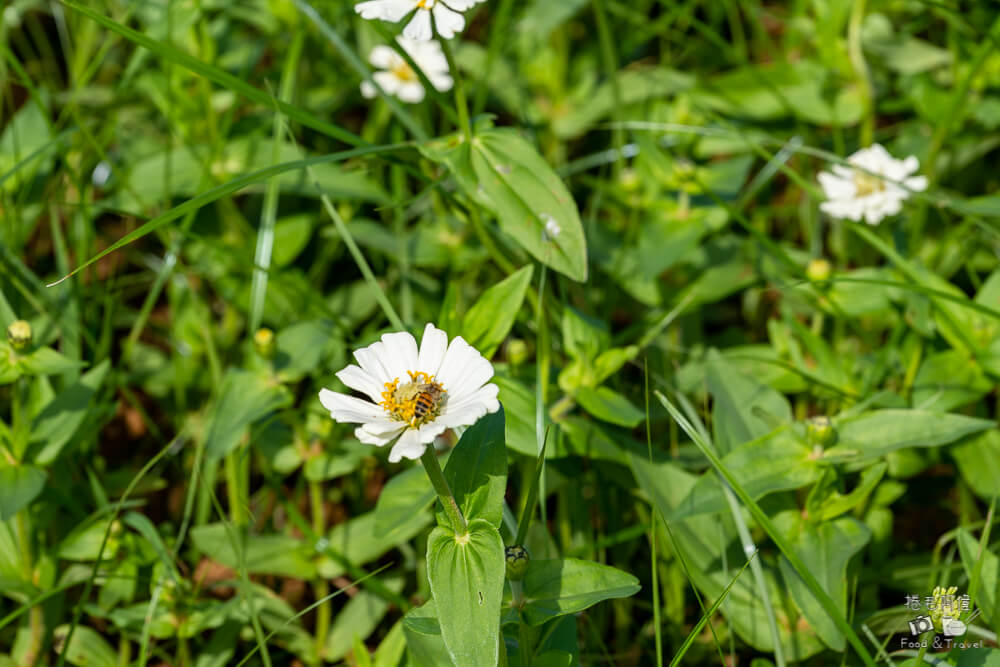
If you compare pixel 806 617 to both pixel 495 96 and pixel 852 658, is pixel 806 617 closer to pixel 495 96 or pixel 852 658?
pixel 852 658

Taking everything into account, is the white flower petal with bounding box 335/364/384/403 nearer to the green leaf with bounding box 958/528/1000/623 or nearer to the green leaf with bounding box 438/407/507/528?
the green leaf with bounding box 438/407/507/528

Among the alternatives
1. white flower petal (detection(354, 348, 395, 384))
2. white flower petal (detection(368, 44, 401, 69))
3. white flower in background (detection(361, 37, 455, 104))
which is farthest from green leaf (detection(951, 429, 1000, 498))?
white flower petal (detection(368, 44, 401, 69))

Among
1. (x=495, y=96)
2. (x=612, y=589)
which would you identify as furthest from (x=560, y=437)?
(x=495, y=96)

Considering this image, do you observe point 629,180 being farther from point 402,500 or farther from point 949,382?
point 402,500

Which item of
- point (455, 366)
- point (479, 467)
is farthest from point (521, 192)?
point (479, 467)

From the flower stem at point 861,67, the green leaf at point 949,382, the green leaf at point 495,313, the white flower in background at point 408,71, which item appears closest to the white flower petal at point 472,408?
the green leaf at point 495,313

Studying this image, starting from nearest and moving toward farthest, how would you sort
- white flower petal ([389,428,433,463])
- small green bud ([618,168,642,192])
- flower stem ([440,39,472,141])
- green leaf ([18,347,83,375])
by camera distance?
white flower petal ([389,428,433,463])
flower stem ([440,39,472,141])
green leaf ([18,347,83,375])
small green bud ([618,168,642,192])

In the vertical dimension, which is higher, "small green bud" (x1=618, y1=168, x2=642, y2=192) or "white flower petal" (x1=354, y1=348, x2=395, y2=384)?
"small green bud" (x1=618, y1=168, x2=642, y2=192)
